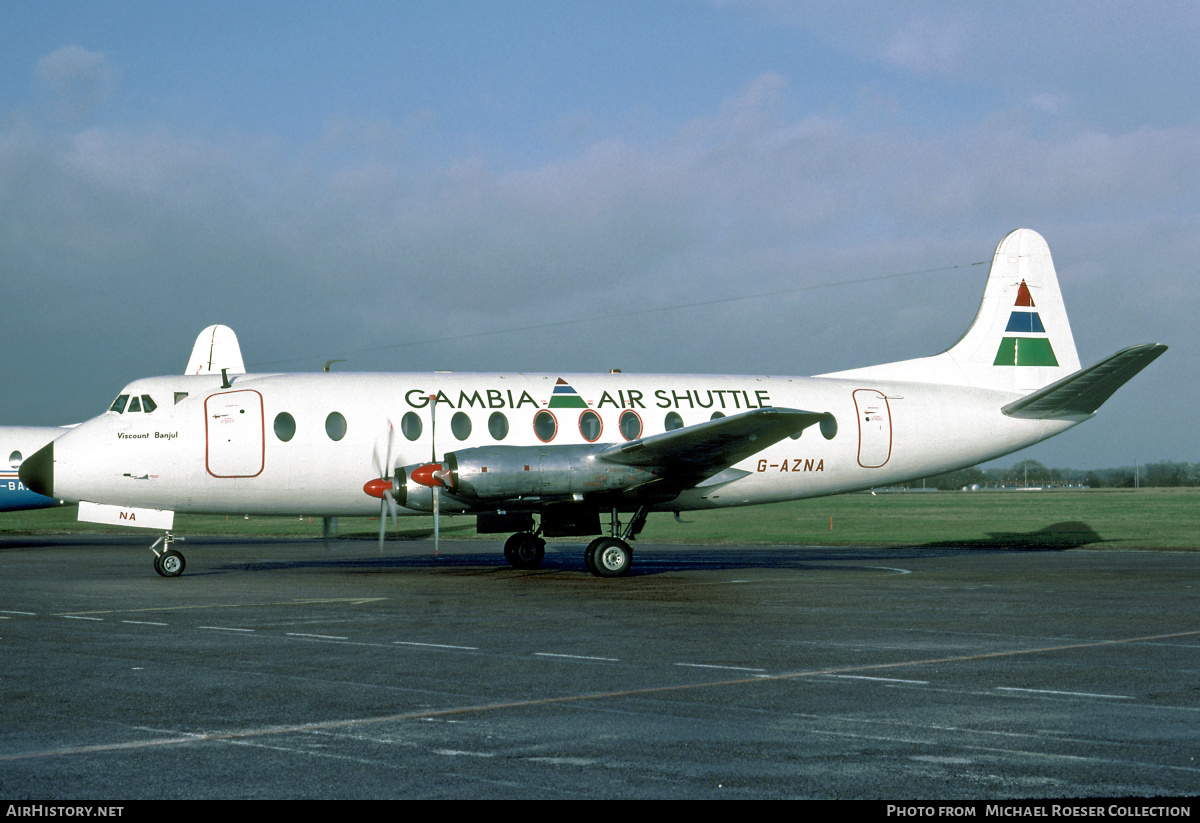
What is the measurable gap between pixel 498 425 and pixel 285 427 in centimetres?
434

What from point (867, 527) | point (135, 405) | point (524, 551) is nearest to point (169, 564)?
point (135, 405)

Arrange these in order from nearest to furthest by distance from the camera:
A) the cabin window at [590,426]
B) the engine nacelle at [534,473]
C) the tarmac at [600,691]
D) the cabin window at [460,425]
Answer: the tarmac at [600,691]
the engine nacelle at [534,473]
the cabin window at [460,425]
the cabin window at [590,426]

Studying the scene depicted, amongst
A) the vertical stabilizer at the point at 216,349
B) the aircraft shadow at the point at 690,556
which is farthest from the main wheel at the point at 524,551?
the vertical stabilizer at the point at 216,349

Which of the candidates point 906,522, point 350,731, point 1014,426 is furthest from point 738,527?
point 350,731

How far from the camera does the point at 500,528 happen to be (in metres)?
25.4

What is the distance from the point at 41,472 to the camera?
73.6ft

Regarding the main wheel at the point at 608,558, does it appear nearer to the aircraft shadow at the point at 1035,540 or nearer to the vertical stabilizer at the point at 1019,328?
the vertical stabilizer at the point at 1019,328

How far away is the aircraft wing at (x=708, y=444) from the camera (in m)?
20.9

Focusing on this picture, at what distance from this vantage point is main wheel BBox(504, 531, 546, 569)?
26.1 m

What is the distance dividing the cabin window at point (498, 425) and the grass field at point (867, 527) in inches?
654

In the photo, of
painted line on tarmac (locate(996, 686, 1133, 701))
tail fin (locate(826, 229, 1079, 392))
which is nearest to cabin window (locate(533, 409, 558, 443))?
tail fin (locate(826, 229, 1079, 392))

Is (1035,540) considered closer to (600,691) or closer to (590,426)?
(590,426)

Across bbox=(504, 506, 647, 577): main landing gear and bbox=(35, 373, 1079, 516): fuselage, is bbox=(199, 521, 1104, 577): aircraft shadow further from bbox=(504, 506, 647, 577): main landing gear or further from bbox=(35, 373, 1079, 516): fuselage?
bbox=(35, 373, 1079, 516): fuselage

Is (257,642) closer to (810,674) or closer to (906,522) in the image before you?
(810,674)
